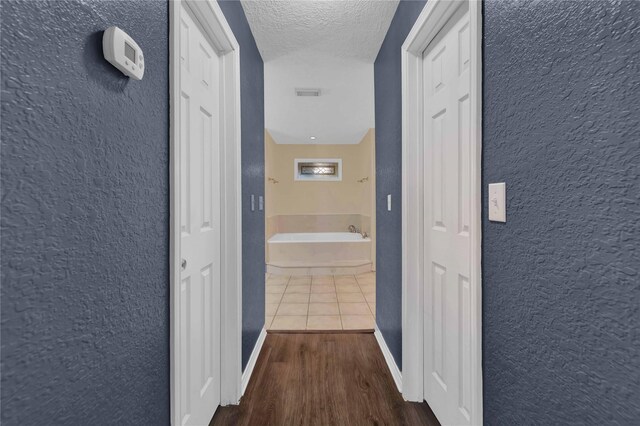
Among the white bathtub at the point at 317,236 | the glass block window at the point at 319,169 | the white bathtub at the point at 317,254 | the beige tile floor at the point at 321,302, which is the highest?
the glass block window at the point at 319,169

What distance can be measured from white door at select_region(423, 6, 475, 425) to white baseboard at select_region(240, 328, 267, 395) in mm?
1056

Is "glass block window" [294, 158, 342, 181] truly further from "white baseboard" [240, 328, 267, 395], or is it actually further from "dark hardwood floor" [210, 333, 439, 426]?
"dark hardwood floor" [210, 333, 439, 426]

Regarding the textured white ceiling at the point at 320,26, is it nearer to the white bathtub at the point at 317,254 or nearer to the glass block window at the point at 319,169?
the white bathtub at the point at 317,254

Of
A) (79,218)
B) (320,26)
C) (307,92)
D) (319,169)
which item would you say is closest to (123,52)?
(79,218)

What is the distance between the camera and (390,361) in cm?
199

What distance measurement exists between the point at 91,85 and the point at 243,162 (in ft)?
4.03

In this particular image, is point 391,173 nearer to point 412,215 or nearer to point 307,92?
point 412,215

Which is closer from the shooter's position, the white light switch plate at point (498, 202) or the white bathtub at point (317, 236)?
the white light switch plate at point (498, 202)

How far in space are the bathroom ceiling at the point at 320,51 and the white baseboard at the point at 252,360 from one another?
232cm

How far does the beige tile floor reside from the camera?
2.79m

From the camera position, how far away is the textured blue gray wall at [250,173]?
185 cm

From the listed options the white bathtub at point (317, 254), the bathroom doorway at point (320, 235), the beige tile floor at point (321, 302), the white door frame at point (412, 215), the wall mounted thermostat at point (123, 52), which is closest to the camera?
the wall mounted thermostat at point (123, 52)

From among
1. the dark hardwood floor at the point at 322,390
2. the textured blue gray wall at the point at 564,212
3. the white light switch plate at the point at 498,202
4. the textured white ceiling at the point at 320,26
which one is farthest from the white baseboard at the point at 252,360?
the textured white ceiling at the point at 320,26

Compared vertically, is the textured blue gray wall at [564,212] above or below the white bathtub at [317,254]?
above
